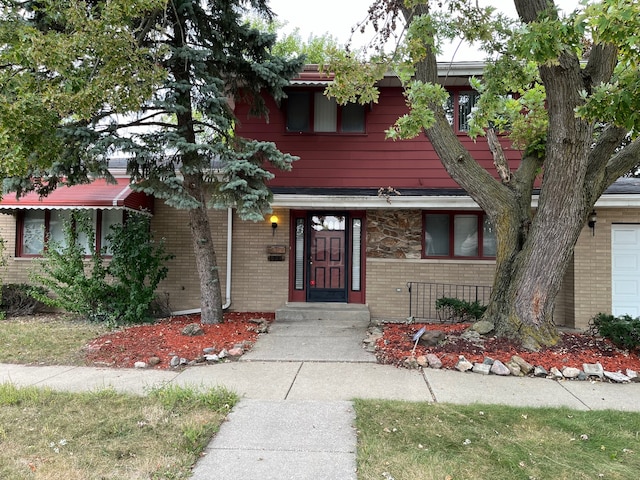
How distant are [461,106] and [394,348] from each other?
6776 mm

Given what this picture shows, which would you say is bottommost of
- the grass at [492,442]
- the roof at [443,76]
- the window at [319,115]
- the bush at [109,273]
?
the grass at [492,442]

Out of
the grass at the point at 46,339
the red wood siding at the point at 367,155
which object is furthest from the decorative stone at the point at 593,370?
the grass at the point at 46,339

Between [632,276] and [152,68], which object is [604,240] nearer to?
[632,276]

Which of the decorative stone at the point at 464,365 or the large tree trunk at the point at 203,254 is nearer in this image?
the decorative stone at the point at 464,365

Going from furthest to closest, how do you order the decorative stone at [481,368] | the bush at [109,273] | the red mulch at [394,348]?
the bush at [109,273]
the red mulch at [394,348]
the decorative stone at [481,368]

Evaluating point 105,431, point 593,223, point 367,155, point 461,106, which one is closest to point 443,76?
point 461,106

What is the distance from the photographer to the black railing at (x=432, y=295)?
9.89m

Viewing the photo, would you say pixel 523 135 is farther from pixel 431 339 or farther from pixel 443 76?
pixel 431 339

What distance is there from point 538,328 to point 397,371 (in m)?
2.50

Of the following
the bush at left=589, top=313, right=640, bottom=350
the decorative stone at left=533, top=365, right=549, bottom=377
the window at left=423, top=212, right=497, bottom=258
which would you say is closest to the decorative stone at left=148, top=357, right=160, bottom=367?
the decorative stone at left=533, top=365, right=549, bottom=377

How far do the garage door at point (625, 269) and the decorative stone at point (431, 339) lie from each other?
562 centimetres

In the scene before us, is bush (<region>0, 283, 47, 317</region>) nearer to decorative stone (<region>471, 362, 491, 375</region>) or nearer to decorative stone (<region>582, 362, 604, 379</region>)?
decorative stone (<region>471, 362, 491, 375</region>)

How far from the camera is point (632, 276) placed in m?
9.46

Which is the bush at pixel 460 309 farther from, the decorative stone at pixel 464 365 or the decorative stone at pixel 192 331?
the decorative stone at pixel 192 331
